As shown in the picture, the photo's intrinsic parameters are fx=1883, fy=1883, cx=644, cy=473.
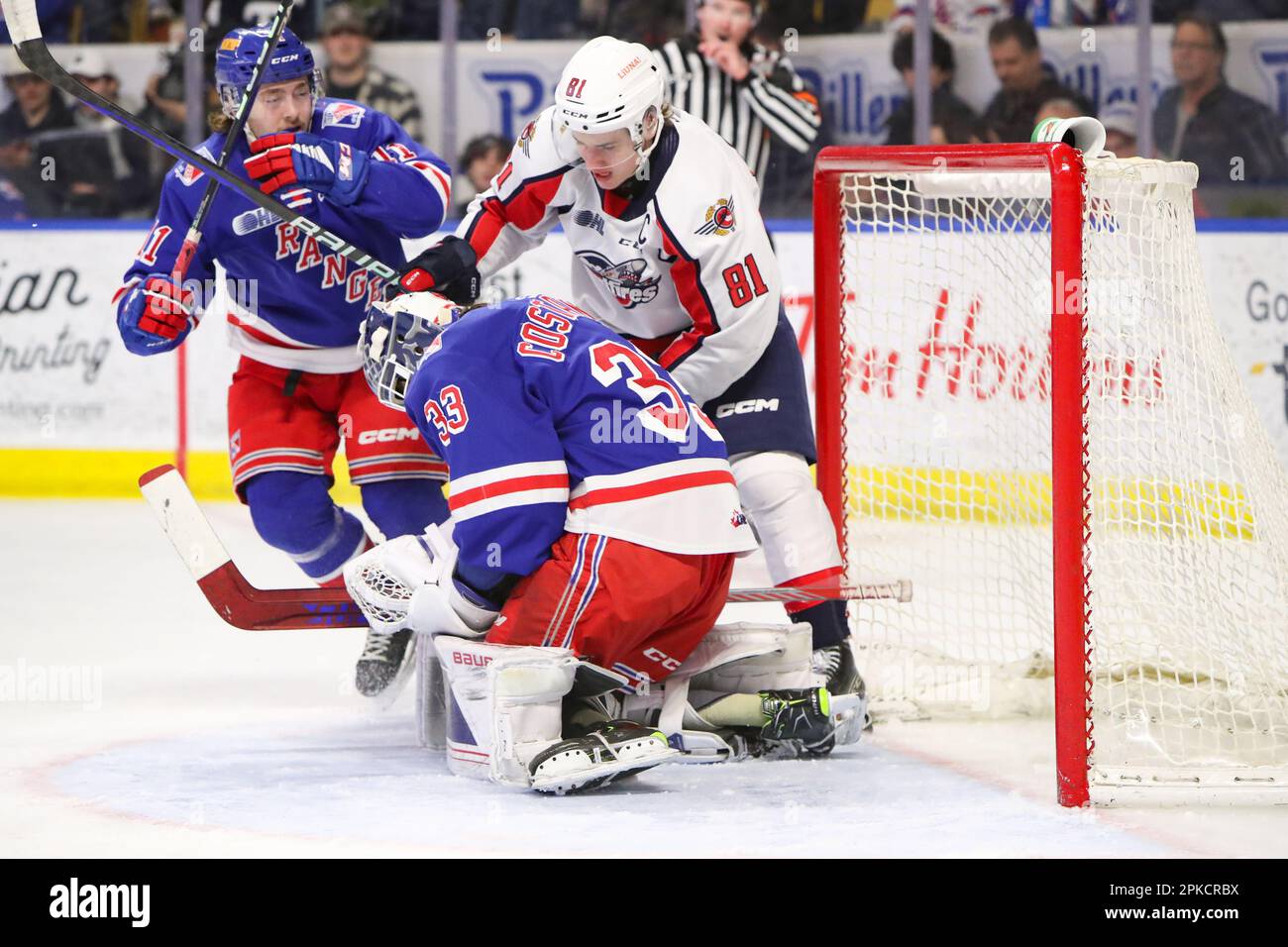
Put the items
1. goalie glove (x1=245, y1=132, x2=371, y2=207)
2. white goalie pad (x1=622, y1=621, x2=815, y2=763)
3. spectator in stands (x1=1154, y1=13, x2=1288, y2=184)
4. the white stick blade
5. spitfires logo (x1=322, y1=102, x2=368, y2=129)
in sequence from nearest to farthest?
white goalie pad (x1=622, y1=621, x2=815, y2=763)
the white stick blade
goalie glove (x1=245, y1=132, x2=371, y2=207)
spitfires logo (x1=322, y1=102, x2=368, y2=129)
spectator in stands (x1=1154, y1=13, x2=1288, y2=184)

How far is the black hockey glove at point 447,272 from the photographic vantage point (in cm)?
339

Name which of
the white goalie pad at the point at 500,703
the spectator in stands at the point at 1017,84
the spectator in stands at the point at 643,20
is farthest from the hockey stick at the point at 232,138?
the spectator in stands at the point at 1017,84

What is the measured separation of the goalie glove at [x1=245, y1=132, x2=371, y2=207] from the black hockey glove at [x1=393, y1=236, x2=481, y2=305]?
0.19 m

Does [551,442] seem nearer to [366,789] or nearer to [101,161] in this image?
[366,789]

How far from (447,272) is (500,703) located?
3.07 ft

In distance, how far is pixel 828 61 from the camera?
251 inches

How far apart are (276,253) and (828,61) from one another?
318 cm

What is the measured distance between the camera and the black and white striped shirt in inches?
224

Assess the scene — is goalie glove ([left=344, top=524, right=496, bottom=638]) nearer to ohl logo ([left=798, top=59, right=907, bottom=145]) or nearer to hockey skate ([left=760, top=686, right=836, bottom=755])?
hockey skate ([left=760, top=686, right=836, bottom=755])

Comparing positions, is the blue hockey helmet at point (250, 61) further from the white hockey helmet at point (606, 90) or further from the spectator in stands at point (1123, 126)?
the spectator in stands at point (1123, 126)

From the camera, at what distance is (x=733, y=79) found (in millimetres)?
5699

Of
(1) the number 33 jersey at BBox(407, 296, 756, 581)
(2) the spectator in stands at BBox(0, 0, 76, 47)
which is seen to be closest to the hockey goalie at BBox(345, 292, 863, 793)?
(1) the number 33 jersey at BBox(407, 296, 756, 581)

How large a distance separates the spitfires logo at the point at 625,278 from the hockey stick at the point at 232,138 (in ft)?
2.22
